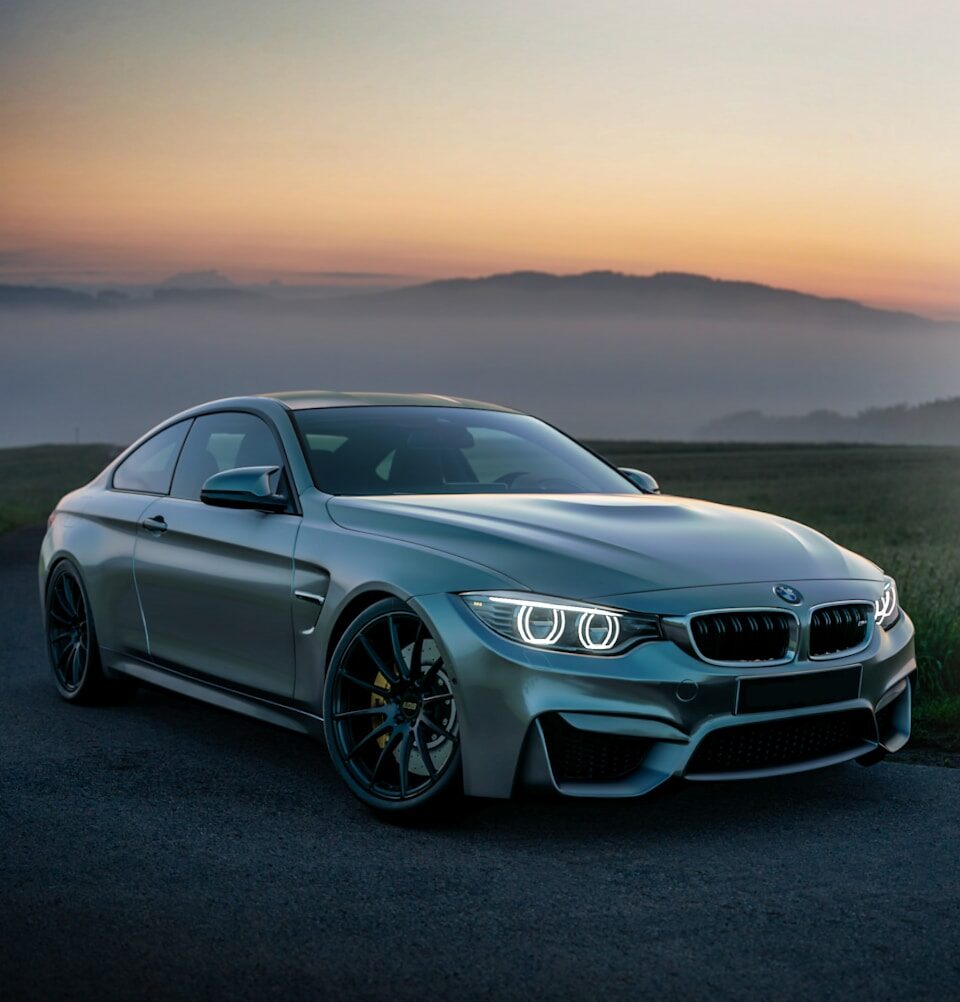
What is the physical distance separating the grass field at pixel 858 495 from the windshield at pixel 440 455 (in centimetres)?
213

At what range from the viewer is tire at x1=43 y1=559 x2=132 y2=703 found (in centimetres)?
723

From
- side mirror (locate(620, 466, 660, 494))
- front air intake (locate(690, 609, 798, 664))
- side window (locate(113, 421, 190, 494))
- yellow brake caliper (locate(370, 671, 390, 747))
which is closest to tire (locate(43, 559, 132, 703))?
side window (locate(113, 421, 190, 494))

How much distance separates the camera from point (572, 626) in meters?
4.62

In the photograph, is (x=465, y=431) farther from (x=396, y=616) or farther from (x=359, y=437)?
(x=396, y=616)

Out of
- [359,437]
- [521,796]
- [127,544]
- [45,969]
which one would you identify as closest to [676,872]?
[521,796]

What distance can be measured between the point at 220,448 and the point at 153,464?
26.3 inches

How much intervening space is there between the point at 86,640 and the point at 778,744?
386 cm

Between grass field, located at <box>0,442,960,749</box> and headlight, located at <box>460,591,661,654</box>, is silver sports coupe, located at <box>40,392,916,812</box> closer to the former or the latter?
headlight, located at <box>460,591,661,654</box>

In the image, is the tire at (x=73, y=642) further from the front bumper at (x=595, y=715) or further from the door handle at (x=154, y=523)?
the front bumper at (x=595, y=715)

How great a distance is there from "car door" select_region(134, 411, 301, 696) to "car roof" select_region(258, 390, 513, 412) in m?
0.21

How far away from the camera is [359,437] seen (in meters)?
6.14

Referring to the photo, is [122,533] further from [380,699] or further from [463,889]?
[463,889]

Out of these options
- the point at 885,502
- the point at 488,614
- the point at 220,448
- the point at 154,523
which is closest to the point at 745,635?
the point at 488,614

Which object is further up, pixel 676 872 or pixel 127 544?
pixel 127 544
